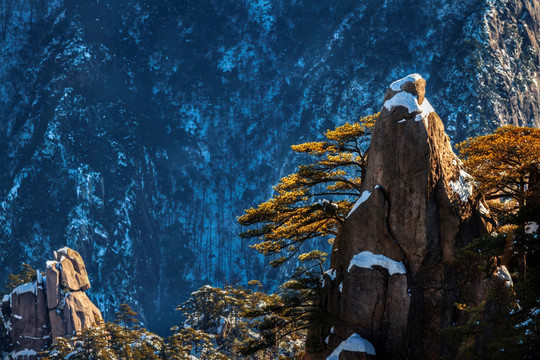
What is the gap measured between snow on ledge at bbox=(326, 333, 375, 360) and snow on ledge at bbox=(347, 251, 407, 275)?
2.65 m

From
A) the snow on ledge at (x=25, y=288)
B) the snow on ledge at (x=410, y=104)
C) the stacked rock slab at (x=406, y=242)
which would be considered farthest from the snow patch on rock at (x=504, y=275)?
the snow on ledge at (x=25, y=288)

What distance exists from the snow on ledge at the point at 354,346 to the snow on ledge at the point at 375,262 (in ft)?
8.68

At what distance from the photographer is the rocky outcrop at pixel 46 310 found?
6531cm

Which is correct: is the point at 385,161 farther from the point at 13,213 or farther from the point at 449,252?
the point at 13,213

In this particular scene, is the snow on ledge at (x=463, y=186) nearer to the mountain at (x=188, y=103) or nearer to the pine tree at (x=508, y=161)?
the pine tree at (x=508, y=161)

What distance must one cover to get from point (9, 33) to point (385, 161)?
16048 centimetres

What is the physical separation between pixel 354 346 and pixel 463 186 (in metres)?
7.26

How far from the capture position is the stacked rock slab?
22.0 meters

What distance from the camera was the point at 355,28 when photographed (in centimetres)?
13612

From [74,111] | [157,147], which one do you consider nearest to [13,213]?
[74,111]

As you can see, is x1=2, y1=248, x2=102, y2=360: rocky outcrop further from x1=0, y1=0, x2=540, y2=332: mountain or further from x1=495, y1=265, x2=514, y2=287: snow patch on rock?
x1=495, y1=265, x2=514, y2=287: snow patch on rock

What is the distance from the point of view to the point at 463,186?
23.3m

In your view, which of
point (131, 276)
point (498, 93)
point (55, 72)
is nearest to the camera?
point (498, 93)

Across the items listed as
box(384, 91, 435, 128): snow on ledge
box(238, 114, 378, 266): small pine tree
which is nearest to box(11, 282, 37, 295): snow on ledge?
box(238, 114, 378, 266): small pine tree
